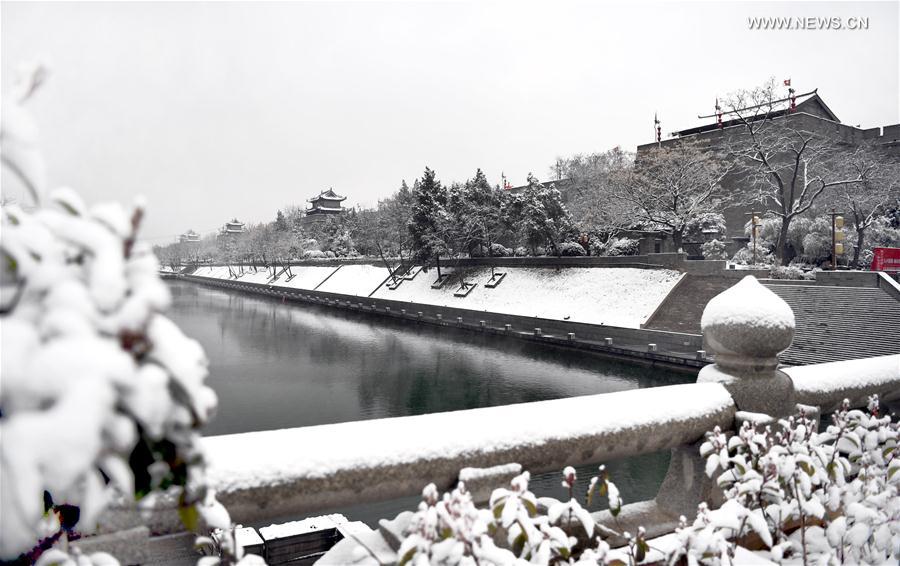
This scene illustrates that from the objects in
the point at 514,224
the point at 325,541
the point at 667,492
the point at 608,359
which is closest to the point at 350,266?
the point at 514,224

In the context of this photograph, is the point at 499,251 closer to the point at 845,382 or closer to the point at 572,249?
the point at 572,249

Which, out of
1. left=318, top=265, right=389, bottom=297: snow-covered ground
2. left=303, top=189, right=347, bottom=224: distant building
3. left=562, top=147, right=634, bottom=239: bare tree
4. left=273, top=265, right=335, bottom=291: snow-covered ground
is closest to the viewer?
left=562, top=147, right=634, bottom=239: bare tree

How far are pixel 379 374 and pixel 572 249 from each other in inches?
687

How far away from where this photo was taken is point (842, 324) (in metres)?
17.5

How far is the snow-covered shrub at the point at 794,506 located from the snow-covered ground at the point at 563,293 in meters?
21.2

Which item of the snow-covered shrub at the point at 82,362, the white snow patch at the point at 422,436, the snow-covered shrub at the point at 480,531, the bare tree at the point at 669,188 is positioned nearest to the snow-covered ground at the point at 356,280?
the bare tree at the point at 669,188

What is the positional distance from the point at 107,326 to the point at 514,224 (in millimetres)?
36708

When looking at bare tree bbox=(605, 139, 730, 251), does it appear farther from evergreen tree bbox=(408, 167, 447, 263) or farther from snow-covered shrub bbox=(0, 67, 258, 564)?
→ snow-covered shrub bbox=(0, 67, 258, 564)

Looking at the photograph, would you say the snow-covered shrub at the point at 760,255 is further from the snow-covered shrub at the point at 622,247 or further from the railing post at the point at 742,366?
the railing post at the point at 742,366

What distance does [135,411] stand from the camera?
2.10ft

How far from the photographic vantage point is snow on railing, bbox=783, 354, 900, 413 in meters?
2.77

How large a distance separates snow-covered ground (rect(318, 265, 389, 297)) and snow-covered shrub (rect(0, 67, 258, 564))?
143 feet

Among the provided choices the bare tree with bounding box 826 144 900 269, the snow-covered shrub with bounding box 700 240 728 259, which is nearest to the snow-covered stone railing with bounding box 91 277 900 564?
the bare tree with bounding box 826 144 900 269

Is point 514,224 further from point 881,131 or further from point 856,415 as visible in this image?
point 856,415
